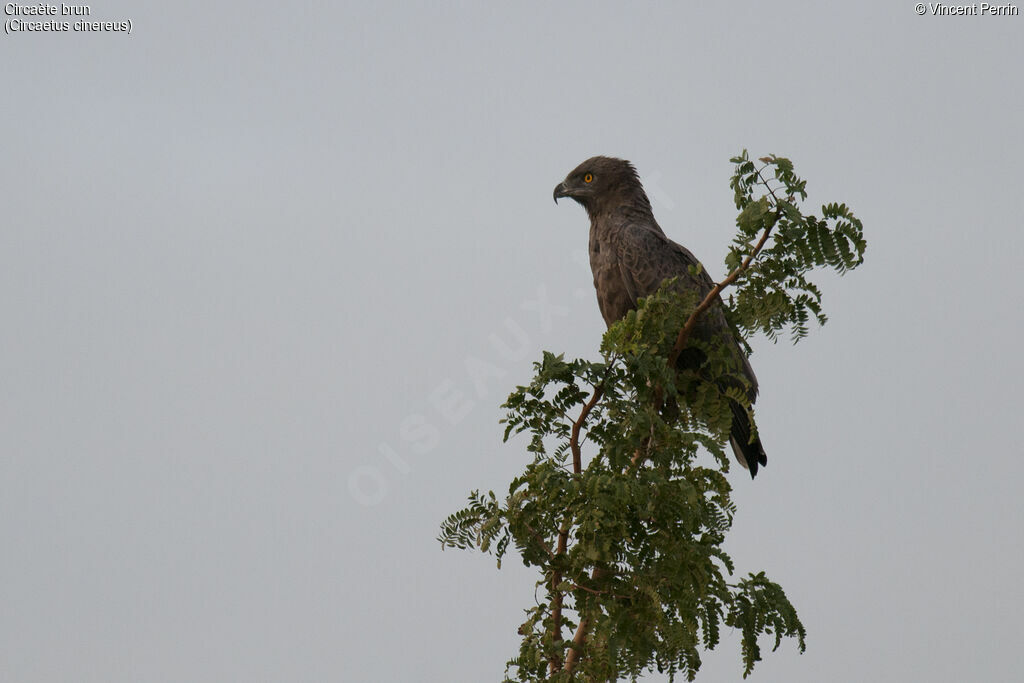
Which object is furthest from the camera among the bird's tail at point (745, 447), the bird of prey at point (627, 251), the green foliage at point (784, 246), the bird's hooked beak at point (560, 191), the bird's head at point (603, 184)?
the bird's hooked beak at point (560, 191)

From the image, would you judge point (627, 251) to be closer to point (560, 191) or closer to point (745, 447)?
point (560, 191)

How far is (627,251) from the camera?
8.70 metres

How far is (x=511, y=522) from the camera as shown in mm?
5598

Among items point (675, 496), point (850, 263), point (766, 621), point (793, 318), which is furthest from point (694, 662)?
point (850, 263)

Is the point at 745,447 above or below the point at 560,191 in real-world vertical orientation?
below

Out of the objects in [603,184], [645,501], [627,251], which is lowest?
[645,501]

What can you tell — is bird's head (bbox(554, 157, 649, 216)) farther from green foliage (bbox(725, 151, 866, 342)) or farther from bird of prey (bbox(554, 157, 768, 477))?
green foliage (bbox(725, 151, 866, 342))

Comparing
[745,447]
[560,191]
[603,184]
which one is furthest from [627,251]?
[745,447]

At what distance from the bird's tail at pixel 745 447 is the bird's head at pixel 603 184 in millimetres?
2679

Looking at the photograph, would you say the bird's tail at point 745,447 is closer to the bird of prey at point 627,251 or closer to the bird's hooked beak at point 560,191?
the bird of prey at point 627,251

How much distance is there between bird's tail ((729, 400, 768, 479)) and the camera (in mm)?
7480

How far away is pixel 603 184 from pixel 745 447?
125 inches

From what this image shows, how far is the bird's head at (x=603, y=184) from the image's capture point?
9.52 metres

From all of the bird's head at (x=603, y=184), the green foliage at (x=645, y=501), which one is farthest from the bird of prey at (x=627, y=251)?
the green foliage at (x=645, y=501)
